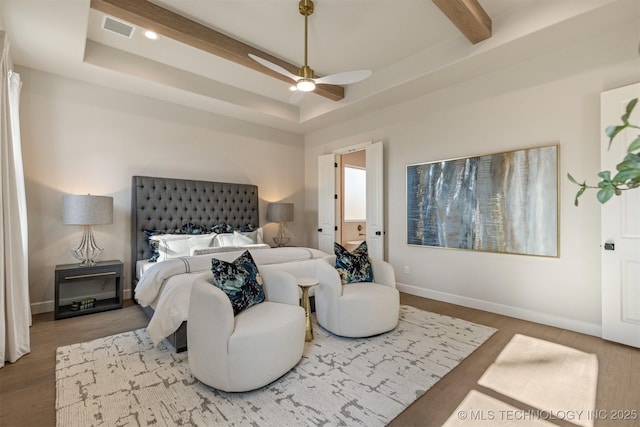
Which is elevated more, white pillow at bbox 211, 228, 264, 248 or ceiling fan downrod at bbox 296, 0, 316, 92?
ceiling fan downrod at bbox 296, 0, 316, 92

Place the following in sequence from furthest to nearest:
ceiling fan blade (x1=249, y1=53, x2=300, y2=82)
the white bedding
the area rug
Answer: ceiling fan blade (x1=249, y1=53, x2=300, y2=82) → the white bedding → the area rug

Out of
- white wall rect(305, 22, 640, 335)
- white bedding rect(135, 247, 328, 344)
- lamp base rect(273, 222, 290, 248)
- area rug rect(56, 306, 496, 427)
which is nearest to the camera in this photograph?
area rug rect(56, 306, 496, 427)

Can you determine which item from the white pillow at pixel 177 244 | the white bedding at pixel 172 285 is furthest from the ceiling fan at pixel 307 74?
the white pillow at pixel 177 244

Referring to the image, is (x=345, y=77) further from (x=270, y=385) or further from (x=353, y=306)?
(x=270, y=385)

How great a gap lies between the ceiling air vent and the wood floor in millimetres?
3197

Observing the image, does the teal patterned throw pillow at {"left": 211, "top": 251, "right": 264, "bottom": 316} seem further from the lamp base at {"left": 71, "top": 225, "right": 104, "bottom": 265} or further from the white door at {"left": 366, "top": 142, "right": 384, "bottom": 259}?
the white door at {"left": 366, "top": 142, "right": 384, "bottom": 259}

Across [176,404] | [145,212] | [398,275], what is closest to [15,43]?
[145,212]

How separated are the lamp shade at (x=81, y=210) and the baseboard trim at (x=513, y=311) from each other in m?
4.23

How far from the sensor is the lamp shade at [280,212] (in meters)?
5.55

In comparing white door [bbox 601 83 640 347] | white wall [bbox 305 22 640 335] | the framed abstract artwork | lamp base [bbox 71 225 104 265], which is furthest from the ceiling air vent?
white door [bbox 601 83 640 347]

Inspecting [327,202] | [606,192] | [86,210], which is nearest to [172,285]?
[86,210]

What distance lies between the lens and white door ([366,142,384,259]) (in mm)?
4855

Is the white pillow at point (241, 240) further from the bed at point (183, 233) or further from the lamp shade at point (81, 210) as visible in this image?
the lamp shade at point (81, 210)

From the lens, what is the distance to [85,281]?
13.2 feet
